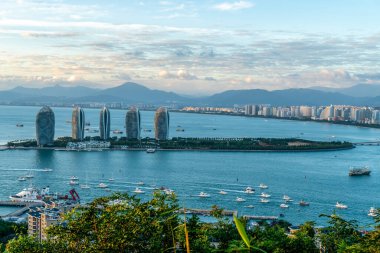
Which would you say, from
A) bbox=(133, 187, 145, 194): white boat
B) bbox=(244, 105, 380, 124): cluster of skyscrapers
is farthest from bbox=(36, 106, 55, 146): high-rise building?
bbox=(244, 105, 380, 124): cluster of skyscrapers

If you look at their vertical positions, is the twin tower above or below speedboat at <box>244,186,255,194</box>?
above

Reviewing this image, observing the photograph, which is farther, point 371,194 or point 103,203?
point 371,194

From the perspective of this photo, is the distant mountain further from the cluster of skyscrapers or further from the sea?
the sea

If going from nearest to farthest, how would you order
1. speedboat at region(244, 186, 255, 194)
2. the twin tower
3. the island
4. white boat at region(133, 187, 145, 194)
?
white boat at region(133, 187, 145, 194) → speedboat at region(244, 186, 255, 194) → the island → the twin tower

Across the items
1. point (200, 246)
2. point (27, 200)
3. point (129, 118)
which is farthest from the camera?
point (129, 118)

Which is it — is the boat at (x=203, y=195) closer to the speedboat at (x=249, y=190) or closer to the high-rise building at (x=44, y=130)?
the speedboat at (x=249, y=190)

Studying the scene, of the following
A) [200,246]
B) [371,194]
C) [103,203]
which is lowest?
[371,194]

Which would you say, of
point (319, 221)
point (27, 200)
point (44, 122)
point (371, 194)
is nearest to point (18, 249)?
point (319, 221)

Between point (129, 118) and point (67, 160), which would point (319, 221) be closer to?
point (67, 160)
